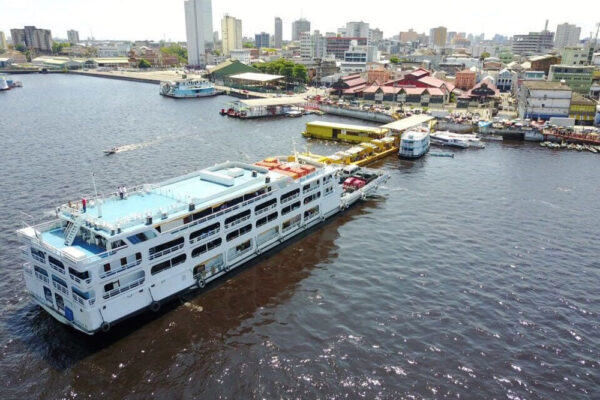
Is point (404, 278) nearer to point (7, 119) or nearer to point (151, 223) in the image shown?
point (151, 223)

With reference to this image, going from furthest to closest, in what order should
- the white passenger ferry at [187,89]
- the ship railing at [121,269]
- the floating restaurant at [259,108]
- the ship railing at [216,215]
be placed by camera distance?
the white passenger ferry at [187,89], the floating restaurant at [259,108], the ship railing at [216,215], the ship railing at [121,269]

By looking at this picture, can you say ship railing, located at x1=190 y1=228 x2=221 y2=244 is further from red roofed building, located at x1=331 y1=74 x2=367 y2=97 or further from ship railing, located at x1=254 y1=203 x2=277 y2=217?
red roofed building, located at x1=331 y1=74 x2=367 y2=97

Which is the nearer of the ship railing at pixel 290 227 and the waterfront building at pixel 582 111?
the ship railing at pixel 290 227

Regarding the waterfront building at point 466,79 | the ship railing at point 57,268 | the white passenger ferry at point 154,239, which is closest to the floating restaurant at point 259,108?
the waterfront building at point 466,79

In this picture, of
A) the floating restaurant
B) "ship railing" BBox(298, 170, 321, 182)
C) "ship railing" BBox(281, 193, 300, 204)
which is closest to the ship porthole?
"ship railing" BBox(281, 193, 300, 204)

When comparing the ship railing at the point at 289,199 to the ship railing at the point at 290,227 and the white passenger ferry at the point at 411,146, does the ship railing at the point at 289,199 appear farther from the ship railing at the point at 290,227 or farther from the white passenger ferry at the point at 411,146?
the white passenger ferry at the point at 411,146

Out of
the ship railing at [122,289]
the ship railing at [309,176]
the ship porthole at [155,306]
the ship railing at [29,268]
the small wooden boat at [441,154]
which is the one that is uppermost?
the ship railing at [309,176]

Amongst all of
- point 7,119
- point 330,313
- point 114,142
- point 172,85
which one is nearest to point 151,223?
point 330,313
